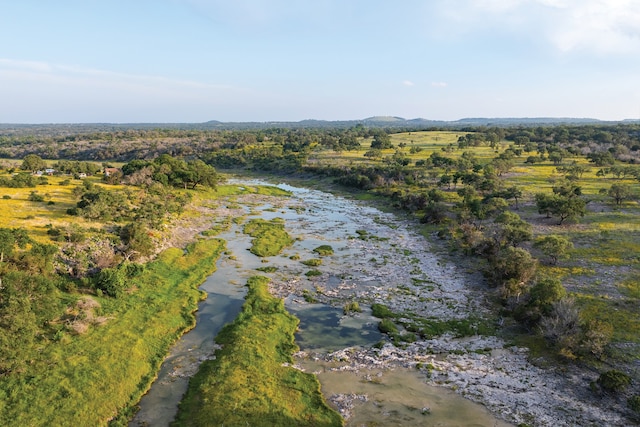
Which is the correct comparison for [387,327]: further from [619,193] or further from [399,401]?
[619,193]

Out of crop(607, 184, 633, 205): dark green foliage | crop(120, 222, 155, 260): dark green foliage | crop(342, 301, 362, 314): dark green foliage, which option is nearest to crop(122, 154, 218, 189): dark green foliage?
crop(120, 222, 155, 260): dark green foliage

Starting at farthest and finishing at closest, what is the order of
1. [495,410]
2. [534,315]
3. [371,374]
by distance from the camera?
[534,315] → [371,374] → [495,410]

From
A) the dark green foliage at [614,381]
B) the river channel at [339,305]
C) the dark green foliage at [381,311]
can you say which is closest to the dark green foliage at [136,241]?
the river channel at [339,305]

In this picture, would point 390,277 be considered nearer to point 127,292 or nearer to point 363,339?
point 363,339

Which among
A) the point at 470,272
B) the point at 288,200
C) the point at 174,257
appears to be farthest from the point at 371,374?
the point at 288,200

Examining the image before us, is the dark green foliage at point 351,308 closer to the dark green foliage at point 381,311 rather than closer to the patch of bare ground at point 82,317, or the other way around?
the dark green foliage at point 381,311

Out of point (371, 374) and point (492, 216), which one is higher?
point (492, 216)

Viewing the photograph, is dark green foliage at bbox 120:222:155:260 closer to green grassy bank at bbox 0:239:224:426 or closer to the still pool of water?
green grassy bank at bbox 0:239:224:426
